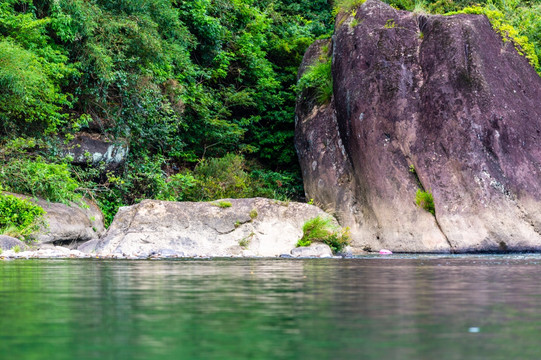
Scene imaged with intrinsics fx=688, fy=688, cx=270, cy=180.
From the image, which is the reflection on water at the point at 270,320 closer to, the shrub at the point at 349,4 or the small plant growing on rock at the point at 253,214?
the small plant growing on rock at the point at 253,214

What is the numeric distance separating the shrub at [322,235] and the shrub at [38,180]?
5.74m

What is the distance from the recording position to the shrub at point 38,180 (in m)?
16.1

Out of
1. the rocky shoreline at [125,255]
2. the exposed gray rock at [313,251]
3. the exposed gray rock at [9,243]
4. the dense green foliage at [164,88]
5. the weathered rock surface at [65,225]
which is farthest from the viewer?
the dense green foliage at [164,88]

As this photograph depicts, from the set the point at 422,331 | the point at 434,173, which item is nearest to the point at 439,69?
the point at 434,173

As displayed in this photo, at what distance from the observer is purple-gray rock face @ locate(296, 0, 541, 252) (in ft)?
54.1

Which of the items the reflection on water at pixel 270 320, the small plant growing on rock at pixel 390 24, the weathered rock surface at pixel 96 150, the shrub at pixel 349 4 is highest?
the shrub at pixel 349 4

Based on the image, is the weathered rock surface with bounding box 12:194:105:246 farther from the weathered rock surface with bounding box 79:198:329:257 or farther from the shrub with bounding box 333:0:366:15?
the shrub with bounding box 333:0:366:15

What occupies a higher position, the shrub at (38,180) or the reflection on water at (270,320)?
the shrub at (38,180)

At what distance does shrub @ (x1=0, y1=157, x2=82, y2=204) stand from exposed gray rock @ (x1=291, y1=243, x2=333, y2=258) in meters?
5.87

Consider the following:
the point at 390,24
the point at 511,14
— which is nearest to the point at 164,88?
the point at 390,24

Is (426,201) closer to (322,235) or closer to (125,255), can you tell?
(322,235)

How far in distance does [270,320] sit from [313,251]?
442 inches

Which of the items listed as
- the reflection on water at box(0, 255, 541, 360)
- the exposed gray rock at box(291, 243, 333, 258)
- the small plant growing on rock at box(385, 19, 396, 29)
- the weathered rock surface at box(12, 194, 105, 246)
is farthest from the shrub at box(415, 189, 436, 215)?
the reflection on water at box(0, 255, 541, 360)

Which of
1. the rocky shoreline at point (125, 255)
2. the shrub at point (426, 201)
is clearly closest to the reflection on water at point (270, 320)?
the rocky shoreline at point (125, 255)
